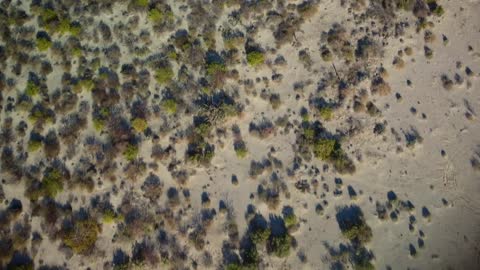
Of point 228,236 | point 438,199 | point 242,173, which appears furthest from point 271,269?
point 438,199

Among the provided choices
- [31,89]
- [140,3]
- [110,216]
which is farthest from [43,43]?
[110,216]

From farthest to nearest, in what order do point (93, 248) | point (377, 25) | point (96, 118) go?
point (377, 25) → point (96, 118) → point (93, 248)

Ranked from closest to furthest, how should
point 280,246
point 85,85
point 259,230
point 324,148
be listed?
point 280,246 → point 259,230 → point 324,148 → point 85,85

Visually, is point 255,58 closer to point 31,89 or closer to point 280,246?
point 280,246

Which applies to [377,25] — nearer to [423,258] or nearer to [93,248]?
[423,258]

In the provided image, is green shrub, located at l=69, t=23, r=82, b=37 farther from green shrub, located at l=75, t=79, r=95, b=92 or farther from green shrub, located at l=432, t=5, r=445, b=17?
green shrub, located at l=432, t=5, r=445, b=17

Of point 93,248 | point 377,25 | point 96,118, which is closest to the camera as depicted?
point 93,248
